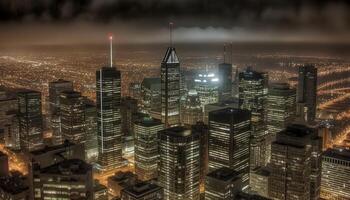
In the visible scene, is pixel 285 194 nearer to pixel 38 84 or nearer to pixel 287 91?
pixel 287 91

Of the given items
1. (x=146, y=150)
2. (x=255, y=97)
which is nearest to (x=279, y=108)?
(x=255, y=97)

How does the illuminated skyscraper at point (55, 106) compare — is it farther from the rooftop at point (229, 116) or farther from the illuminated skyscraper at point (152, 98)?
the rooftop at point (229, 116)

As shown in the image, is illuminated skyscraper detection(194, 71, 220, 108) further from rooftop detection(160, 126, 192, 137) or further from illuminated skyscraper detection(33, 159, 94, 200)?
illuminated skyscraper detection(33, 159, 94, 200)

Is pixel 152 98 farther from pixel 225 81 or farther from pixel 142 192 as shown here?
pixel 142 192

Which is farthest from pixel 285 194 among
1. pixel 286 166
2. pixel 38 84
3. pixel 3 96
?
pixel 38 84

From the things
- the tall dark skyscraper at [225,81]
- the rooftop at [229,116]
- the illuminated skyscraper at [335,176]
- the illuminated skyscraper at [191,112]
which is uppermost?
the tall dark skyscraper at [225,81]

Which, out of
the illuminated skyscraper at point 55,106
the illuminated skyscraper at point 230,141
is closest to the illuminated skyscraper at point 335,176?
the illuminated skyscraper at point 230,141
